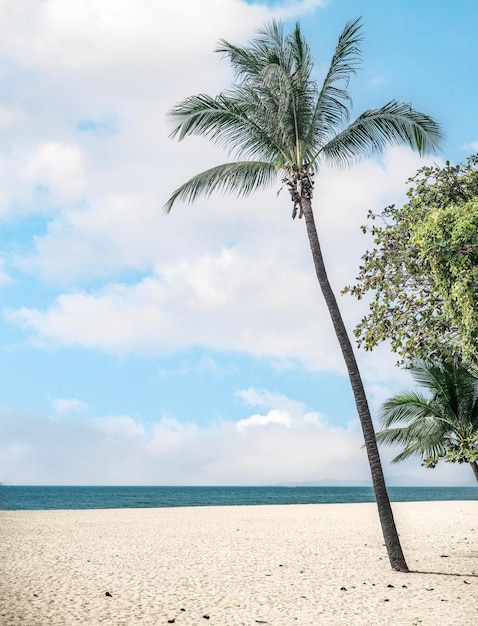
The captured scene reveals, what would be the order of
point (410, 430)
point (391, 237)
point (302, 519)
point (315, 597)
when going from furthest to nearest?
point (302, 519), point (410, 430), point (391, 237), point (315, 597)

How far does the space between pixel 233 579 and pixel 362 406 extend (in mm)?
3751

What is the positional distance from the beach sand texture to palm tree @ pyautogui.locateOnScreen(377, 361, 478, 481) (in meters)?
2.40

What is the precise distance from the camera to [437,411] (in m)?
13.1

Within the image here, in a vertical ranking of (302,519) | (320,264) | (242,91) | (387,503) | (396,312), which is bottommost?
(302,519)

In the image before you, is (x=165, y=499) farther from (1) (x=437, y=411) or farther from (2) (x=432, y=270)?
(2) (x=432, y=270)

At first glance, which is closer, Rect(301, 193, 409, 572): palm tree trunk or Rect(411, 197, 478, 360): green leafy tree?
Rect(411, 197, 478, 360): green leafy tree

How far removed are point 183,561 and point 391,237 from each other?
749cm

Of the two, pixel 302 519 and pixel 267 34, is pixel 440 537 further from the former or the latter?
pixel 267 34

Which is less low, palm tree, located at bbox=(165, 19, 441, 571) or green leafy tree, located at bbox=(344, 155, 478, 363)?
palm tree, located at bbox=(165, 19, 441, 571)

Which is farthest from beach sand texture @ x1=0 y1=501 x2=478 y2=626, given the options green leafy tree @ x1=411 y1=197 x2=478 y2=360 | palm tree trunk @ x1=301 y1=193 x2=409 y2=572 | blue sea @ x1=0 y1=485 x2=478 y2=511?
blue sea @ x1=0 y1=485 x2=478 y2=511


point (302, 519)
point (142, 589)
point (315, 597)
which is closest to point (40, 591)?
→ point (142, 589)

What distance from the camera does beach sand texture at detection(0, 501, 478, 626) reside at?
756cm

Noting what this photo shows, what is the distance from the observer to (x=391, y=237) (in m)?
10.2

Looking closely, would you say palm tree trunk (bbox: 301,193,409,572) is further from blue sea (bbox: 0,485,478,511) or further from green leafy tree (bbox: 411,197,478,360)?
blue sea (bbox: 0,485,478,511)
